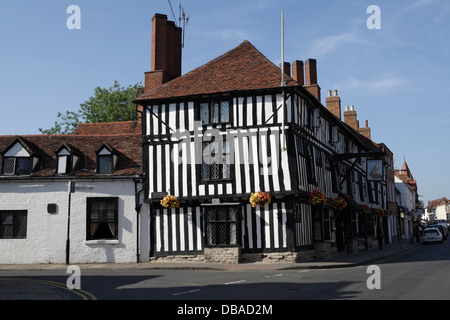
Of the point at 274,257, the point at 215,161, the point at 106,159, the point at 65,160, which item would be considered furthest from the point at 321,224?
the point at 65,160

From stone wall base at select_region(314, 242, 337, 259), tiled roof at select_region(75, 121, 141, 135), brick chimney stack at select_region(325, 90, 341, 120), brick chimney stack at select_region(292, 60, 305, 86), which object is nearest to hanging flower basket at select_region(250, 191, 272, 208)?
stone wall base at select_region(314, 242, 337, 259)

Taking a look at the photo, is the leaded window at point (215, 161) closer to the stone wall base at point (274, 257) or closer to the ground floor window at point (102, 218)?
the stone wall base at point (274, 257)

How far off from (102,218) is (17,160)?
16.9 ft

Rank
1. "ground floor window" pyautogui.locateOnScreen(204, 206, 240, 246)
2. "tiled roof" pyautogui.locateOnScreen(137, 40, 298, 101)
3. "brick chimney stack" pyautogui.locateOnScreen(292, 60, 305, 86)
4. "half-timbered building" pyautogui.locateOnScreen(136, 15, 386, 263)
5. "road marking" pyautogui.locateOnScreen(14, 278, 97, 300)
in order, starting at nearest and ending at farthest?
"road marking" pyautogui.locateOnScreen(14, 278, 97, 300) → "half-timbered building" pyautogui.locateOnScreen(136, 15, 386, 263) → "ground floor window" pyautogui.locateOnScreen(204, 206, 240, 246) → "tiled roof" pyautogui.locateOnScreen(137, 40, 298, 101) → "brick chimney stack" pyautogui.locateOnScreen(292, 60, 305, 86)

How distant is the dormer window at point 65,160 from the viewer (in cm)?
2197

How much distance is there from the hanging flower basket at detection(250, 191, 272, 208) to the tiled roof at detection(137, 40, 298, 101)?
479cm

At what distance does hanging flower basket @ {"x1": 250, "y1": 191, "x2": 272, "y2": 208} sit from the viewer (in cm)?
1892

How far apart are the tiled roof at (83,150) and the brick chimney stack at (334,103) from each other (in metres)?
18.1

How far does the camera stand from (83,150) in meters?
23.1

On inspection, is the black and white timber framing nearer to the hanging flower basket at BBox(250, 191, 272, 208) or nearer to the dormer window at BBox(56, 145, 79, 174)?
the hanging flower basket at BBox(250, 191, 272, 208)

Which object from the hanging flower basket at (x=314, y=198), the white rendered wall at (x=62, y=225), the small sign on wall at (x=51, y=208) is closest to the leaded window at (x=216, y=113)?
the white rendered wall at (x=62, y=225)
